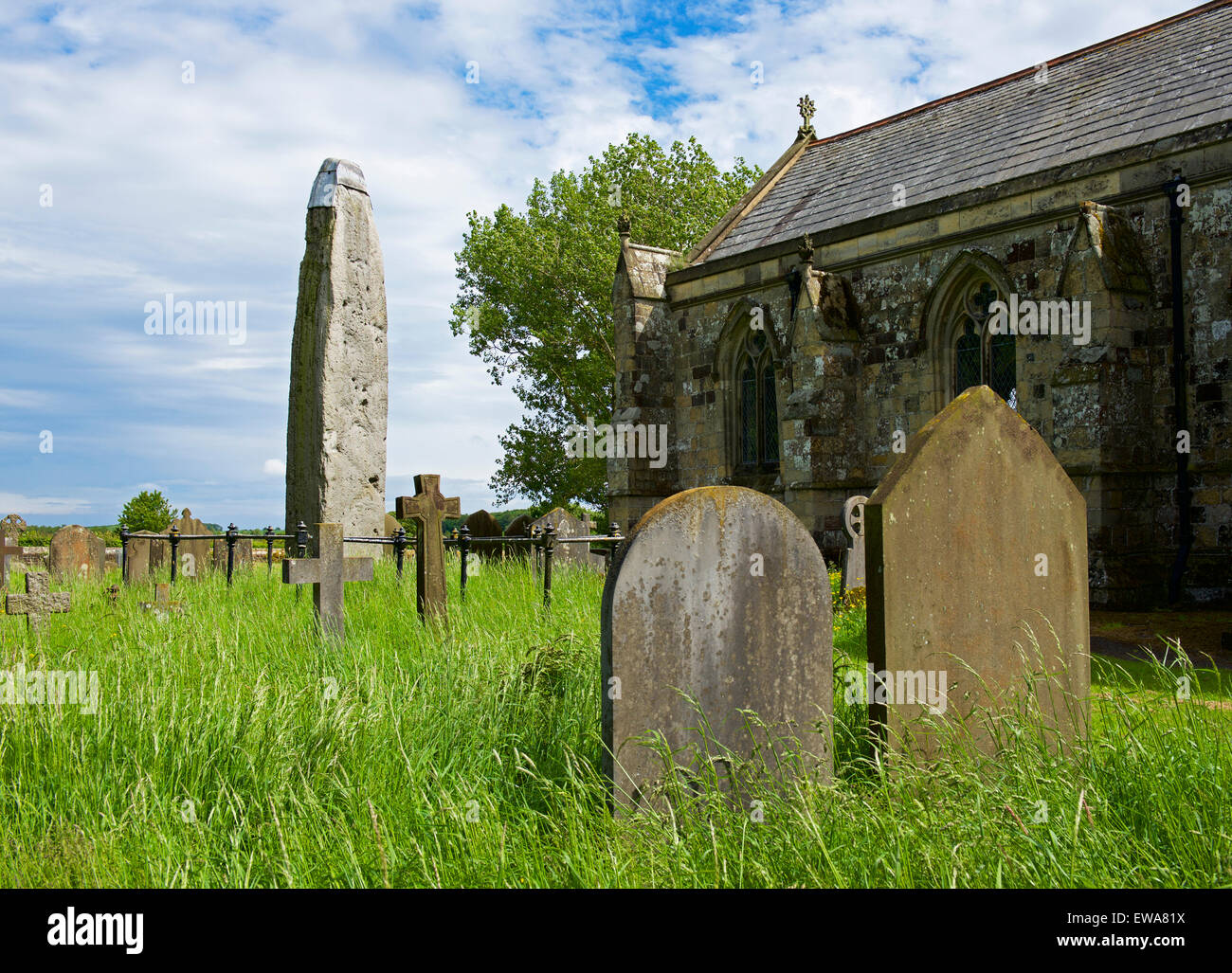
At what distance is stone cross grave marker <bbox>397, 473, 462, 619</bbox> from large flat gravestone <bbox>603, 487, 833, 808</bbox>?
398 centimetres

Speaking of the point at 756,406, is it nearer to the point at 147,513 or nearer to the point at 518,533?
the point at 518,533

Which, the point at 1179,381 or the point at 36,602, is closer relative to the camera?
the point at 36,602

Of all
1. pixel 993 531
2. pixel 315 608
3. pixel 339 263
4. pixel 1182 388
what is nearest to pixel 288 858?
pixel 993 531

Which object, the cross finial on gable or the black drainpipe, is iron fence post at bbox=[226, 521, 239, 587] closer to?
the black drainpipe

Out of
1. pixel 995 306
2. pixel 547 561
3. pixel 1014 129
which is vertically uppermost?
pixel 1014 129

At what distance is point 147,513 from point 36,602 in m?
20.9

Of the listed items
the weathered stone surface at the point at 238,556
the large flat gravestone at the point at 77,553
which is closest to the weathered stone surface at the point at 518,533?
the weathered stone surface at the point at 238,556

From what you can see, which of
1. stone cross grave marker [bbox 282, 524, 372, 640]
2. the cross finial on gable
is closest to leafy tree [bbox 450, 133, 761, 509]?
the cross finial on gable

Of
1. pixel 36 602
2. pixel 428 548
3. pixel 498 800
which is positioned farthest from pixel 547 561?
pixel 498 800

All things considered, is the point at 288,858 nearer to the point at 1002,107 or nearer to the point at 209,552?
the point at 209,552

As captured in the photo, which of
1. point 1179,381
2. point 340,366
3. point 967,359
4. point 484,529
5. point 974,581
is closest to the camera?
point 974,581

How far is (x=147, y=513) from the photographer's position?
2638cm
